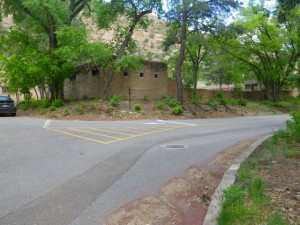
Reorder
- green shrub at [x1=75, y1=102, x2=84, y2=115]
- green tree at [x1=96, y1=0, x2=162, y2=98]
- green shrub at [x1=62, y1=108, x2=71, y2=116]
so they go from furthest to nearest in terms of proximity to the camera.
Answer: green tree at [x1=96, y1=0, x2=162, y2=98], green shrub at [x1=75, y1=102, x2=84, y2=115], green shrub at [x1=62, y1=108, x2=71, y2=116]

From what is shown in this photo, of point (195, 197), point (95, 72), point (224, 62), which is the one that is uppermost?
point (224, 62)

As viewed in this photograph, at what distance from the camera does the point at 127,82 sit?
27.8m

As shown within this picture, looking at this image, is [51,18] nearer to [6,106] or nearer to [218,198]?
[6,106]

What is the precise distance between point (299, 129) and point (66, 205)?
6.93 m

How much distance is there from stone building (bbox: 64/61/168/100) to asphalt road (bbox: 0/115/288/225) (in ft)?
49.8

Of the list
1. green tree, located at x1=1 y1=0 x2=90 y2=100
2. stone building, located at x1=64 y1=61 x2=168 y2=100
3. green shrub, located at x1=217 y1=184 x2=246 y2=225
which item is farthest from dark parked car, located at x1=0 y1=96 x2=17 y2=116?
green shrub, located at x1=217 y1=184 x2=246 y2=225

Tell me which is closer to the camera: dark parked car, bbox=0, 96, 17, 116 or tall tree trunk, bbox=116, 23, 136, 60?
dark parked car, bbox=0, 96, 17, 116

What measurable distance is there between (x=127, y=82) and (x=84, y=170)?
68.8ft

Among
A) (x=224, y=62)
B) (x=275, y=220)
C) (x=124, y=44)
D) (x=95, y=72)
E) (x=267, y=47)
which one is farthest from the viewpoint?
(x=224, y=62)

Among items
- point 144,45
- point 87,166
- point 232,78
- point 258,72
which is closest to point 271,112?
point 258,72

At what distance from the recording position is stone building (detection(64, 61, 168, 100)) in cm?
2756

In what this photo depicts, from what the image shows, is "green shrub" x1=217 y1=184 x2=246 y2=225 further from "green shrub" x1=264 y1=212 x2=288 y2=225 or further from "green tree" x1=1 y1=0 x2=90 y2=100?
"green tree" x1=1 y1=0 x2=90 y2=100

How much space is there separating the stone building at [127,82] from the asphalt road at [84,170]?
15.2 meters

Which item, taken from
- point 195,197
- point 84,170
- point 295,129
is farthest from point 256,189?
point 295,129
